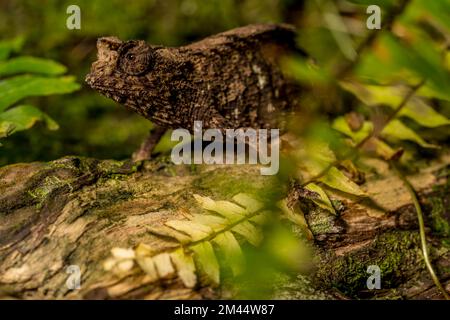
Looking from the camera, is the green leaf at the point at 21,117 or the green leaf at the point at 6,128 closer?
the green leaf at the point at 6,128

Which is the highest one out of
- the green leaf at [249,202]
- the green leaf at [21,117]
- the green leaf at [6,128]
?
the green leaf at [21,117]

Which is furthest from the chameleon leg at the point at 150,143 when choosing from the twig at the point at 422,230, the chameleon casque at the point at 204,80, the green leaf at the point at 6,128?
the twig at the point at 422,230

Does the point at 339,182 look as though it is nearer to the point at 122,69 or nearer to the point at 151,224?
the point at 151,224

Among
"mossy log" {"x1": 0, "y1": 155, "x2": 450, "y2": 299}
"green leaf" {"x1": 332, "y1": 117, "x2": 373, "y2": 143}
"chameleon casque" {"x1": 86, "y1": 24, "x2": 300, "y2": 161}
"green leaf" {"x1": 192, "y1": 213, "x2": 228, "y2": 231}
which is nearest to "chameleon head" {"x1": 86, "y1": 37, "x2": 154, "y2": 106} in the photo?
"chameleon casque" {"x1": 86, "y1": 24, "x2": 300, "y2": 161}

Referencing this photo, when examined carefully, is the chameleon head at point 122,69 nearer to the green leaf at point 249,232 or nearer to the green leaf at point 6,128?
the green leaf at point 6,128

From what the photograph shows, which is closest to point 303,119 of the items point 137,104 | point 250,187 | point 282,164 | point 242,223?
point 282,164

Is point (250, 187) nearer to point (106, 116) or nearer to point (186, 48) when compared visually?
point (186, 48)

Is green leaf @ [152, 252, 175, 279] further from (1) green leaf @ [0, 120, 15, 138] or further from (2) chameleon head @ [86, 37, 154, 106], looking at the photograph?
(1) green leaf @ [0, 120, 15, 138]
